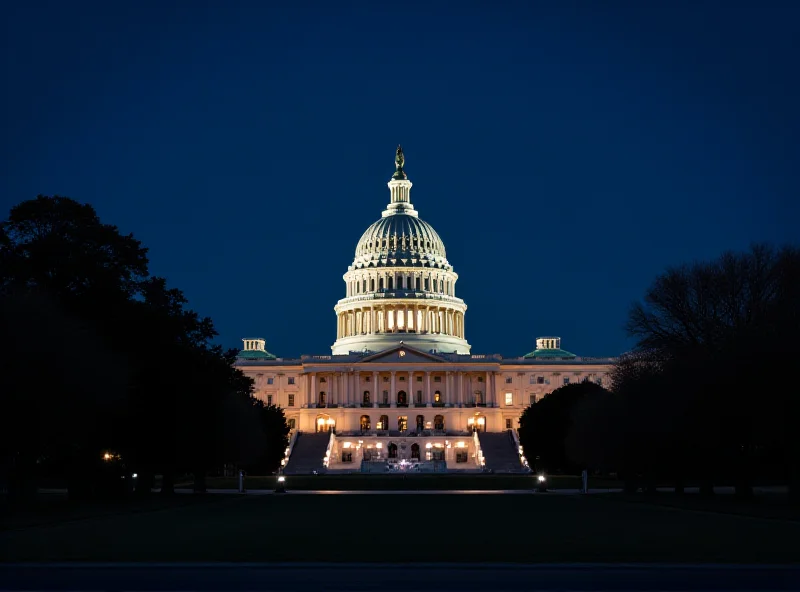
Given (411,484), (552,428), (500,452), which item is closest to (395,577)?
(411,484)

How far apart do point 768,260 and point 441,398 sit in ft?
361

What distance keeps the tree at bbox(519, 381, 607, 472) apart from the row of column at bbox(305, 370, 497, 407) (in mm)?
48216

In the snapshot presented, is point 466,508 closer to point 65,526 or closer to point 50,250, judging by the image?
point 65,526

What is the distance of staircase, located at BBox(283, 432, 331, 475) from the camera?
148075 mm

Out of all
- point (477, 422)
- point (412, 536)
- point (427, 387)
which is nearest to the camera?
point (412, 536)

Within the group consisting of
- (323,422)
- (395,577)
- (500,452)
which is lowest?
(395,577)

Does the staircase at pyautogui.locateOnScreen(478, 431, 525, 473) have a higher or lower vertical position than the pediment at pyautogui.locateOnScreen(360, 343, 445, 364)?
lower

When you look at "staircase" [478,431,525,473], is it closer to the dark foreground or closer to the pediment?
the pediment

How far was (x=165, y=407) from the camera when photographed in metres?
71.6

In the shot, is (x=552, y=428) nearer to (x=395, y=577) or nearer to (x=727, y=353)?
(x=727, y=353)

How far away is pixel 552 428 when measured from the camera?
127500 mm

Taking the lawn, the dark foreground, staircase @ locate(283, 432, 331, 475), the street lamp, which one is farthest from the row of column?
the dark foreground

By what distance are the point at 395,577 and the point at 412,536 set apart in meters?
12.0

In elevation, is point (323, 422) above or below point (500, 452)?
above
